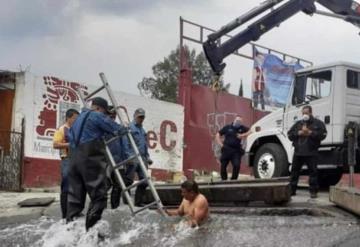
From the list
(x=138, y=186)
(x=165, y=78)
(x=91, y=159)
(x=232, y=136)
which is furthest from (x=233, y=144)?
(x=165, y=78)

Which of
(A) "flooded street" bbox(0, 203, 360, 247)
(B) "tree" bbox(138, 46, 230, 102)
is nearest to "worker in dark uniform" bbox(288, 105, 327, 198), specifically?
(A) "flooded street" bbox(0, 203, 360, 247)

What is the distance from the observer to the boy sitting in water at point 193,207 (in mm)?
7938

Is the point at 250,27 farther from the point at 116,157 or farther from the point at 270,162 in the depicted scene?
the point at 116,157

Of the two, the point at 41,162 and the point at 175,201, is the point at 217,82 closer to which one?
the point at 41,162

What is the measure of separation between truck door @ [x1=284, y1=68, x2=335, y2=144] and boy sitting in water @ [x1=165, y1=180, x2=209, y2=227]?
500 centimetres

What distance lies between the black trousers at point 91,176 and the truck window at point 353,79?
6.30 m

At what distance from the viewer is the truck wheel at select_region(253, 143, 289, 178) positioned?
12.6 m

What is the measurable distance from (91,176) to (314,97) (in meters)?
6.35

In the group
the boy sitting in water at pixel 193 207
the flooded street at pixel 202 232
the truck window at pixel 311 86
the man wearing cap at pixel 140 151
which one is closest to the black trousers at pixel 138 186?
the man wearing cap at pixel 140 151

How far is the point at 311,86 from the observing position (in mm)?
12758

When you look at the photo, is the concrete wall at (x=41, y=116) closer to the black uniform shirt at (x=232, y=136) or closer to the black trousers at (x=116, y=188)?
the black uniform shirt at (x=232, y=136)

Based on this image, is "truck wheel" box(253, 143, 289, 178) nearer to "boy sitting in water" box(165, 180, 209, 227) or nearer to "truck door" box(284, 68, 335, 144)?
"truck door" box(284, 68, 335, 144)

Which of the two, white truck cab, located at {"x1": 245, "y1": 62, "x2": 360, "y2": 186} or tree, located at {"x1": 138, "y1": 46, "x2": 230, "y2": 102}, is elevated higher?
tree, located at {"x1": 138, "y1": 46, "x2": 230, "y2": 102}

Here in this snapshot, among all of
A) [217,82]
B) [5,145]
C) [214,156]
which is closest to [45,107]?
[5,145]
